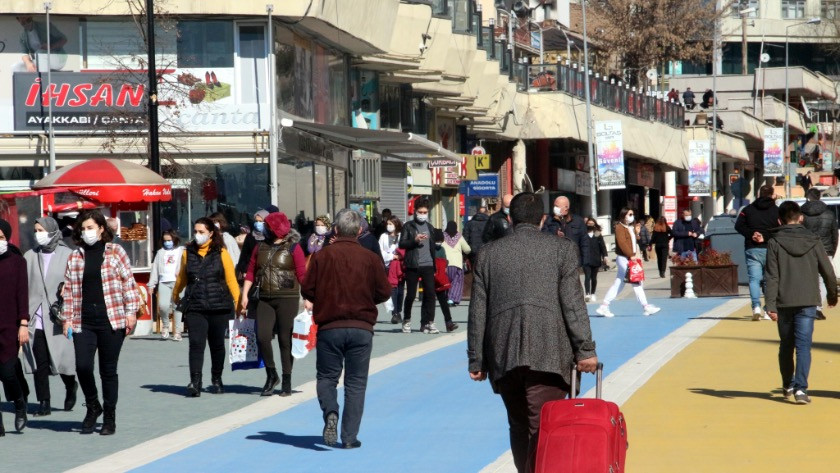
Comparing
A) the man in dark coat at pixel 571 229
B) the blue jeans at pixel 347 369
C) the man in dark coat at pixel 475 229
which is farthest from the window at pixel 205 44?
the blue jeans at pixel 347 369

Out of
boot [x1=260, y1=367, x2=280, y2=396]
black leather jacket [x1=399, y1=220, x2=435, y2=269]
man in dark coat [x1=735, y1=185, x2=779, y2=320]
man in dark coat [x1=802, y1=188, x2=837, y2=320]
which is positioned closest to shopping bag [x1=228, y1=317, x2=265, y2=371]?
boot [x1=260, y1=367, x2=280, y2=396]

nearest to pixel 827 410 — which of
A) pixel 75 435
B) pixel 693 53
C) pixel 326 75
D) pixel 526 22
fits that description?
pixel 75 435

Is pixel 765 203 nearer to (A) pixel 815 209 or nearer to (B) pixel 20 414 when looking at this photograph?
(A) pixel 815 209

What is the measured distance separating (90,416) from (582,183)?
5303cm

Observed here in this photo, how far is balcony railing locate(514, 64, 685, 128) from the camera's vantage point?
178ft

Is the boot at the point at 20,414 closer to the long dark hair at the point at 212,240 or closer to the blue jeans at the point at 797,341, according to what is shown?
the long dark hair at the point at 212,240

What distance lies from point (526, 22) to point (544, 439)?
60913 mm

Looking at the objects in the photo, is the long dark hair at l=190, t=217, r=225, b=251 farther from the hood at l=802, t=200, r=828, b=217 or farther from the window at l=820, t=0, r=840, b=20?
the window at l=820, t=0, r=840, b=20

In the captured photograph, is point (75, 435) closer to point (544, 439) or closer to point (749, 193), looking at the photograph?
point (544, 439)

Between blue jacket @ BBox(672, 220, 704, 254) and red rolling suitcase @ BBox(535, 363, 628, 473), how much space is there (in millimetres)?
30629

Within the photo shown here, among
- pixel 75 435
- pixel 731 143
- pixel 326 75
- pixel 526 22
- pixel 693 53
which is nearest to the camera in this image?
pixel 75 435

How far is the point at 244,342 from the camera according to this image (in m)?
13.8

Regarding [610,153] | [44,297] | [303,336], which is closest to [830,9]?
[610,153]

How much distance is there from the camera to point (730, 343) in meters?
18.1
